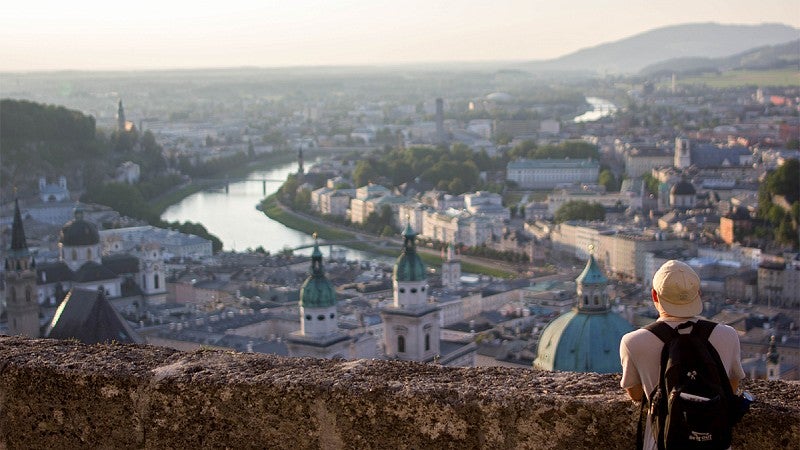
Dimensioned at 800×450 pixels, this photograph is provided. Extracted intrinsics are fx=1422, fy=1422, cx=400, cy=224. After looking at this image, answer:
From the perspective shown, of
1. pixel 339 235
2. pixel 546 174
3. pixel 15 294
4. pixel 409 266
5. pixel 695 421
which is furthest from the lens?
pixel 546 174

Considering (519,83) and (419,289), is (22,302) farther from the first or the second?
(519,83)

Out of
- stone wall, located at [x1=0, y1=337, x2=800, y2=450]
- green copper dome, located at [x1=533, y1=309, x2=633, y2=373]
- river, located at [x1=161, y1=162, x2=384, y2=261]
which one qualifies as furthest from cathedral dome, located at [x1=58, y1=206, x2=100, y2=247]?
stone wall, located at [x1=0, y1=337, x2=800, y2=450]

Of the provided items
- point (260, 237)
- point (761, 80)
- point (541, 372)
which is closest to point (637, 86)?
point (761, 80)

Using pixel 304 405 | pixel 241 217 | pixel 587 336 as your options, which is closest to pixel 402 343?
pixel 587 336

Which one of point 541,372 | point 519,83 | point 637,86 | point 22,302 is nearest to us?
point 541,372

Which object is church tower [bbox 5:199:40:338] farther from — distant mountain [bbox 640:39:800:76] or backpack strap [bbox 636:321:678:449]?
distant mountain [bbox 640:39:800:76]

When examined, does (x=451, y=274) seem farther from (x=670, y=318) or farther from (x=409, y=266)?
(x=670, y=318)
